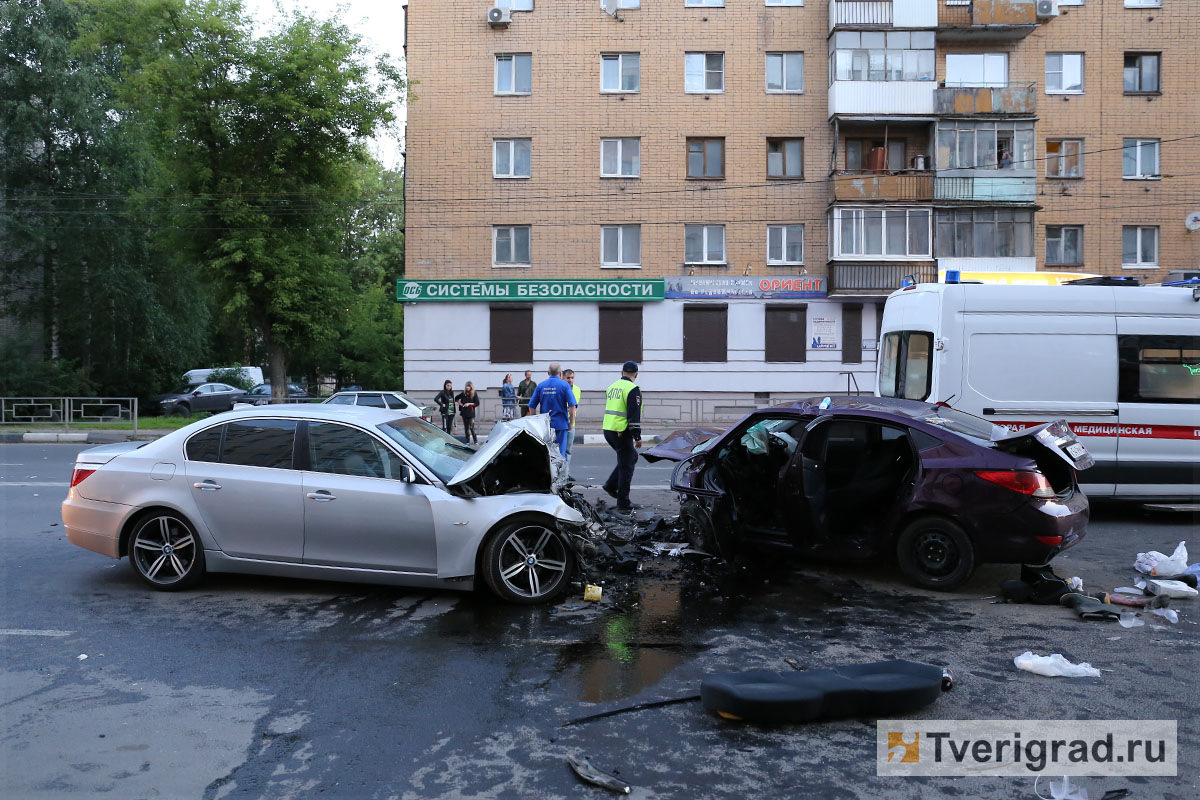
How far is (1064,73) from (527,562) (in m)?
31.6

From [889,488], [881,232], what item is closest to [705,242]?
[881,232]

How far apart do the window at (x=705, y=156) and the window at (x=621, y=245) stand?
2.90 m

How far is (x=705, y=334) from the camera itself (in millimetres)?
30703

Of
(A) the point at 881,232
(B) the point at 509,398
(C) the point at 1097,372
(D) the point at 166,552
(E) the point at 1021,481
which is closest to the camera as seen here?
(E) the point at 1021,481

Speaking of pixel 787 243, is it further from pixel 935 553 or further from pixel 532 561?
pixel 532 561

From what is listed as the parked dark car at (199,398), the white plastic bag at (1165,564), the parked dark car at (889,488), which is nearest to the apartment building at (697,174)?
the parked dark car at (199,398)

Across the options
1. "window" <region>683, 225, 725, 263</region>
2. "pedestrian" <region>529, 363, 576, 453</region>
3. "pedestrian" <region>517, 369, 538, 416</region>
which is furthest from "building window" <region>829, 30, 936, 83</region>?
"pedestrian" <region>529, 363, 576, 453</region>

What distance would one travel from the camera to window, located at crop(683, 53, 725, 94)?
30.8 metres

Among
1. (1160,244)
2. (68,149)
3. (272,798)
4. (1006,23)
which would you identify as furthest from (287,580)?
(68,149)

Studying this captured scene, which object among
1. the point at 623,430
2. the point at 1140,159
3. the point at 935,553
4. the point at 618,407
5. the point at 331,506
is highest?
the point at 1140,159

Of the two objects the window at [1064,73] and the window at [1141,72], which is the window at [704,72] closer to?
the window at [1064,73]

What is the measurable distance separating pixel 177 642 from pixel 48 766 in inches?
70.6

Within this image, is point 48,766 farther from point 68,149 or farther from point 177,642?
point 68,149

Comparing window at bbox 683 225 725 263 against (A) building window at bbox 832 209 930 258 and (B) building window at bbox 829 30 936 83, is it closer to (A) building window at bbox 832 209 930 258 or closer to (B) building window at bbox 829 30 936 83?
(A) building window at bbox 832 209 930 258
